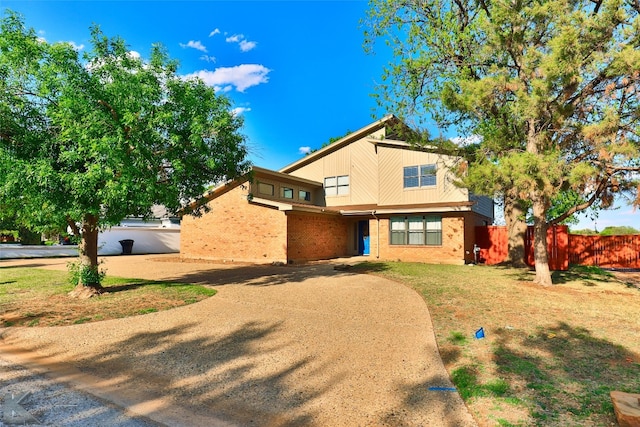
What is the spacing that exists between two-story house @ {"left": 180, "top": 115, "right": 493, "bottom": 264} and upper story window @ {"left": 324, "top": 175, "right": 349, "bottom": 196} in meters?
0.06

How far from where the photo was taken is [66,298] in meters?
8.98

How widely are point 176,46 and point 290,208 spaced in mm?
8891

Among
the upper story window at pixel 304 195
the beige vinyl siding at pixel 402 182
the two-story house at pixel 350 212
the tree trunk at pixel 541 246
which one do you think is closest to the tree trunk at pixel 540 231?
the tree trunk at pixel 541 246

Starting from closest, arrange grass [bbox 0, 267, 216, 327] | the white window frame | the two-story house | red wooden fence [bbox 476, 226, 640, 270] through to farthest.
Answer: grass [bbox 0, 267, 216, 327] < red wooden fence [bbox 476, 226, 640, 270] < the two-story house < the white window frame

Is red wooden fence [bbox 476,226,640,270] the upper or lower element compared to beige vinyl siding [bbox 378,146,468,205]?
lower

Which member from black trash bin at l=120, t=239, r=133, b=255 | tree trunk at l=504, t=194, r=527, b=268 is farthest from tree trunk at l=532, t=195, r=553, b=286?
black trash bin at l=120, t=239, r=133, b=255

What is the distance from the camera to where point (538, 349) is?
5.32 m

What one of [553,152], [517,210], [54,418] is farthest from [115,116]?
[517,210]

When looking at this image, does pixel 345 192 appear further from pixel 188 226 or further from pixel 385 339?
pixel 385 339

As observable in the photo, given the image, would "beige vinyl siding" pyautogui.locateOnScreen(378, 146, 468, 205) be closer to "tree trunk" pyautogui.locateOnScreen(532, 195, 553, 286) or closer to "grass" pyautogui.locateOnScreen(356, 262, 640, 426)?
"tree trunk" pyautogui.locateOnScreen(532, 195, 553, 286)

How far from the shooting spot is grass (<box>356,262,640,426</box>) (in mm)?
3576

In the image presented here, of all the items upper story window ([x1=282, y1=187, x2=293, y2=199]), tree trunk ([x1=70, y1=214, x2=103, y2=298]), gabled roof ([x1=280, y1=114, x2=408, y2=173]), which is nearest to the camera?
tree trunk ([x1=70, y1=214, x2=103, y2=298])

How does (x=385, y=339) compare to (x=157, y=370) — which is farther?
(x=385, y=339)

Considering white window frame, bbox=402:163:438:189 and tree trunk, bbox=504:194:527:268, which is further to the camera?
white window frame, bbox=402:163:438:189
